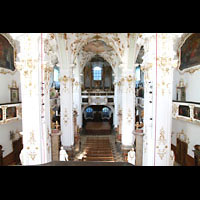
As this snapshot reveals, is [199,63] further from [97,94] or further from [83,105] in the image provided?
[83,105]

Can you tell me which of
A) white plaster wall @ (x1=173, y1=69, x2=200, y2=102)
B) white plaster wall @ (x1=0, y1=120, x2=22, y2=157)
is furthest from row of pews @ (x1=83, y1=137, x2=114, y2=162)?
white plaster wall @ (x1=173, y1=69, x2=200, y2=102)

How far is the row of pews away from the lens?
8.48 m

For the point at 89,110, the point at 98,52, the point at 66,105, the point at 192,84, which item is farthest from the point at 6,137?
the point at 89,110

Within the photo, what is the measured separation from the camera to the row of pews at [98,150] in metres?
8.48

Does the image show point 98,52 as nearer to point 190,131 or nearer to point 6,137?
point 190,131

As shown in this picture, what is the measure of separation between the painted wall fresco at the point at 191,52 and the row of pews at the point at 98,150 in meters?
7.24

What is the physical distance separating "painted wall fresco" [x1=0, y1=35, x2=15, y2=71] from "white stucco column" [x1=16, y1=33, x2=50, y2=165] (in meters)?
4.91

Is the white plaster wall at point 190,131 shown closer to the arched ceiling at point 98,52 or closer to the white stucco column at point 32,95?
the arched ceiling at point 98,52

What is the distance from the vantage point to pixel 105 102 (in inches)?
694

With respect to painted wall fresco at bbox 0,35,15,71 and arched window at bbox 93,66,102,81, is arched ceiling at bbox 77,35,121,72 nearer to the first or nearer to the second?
arched window at bbox 93,66,102,81

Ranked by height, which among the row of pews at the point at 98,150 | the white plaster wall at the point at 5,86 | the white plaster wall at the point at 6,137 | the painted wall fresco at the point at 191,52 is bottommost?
the row of pews at the point at 98,150

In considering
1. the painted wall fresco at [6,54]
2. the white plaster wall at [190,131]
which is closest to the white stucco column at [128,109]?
the white plaster wall at [190,131]
